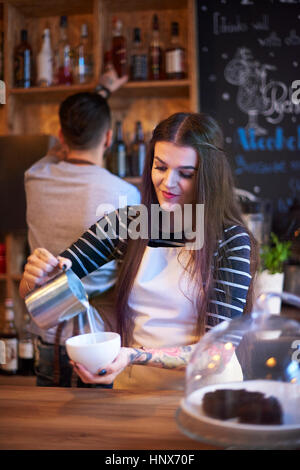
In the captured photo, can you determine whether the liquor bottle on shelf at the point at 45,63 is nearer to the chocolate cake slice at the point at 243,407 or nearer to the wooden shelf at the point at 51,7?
the wooden shelf at the point at 51,7

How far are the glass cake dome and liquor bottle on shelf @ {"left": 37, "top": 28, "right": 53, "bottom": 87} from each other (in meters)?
2.17

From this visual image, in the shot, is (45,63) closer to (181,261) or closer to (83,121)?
(83,121)

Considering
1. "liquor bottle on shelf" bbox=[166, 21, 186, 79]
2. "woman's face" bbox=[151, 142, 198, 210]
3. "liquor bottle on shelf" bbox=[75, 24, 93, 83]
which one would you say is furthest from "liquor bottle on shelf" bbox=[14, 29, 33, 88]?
"woman's face" bbox=[151, 142, 198, 210]

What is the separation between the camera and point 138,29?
2.78 m

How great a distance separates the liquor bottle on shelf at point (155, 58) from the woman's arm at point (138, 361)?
186 cm

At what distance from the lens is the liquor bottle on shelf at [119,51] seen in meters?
2.78

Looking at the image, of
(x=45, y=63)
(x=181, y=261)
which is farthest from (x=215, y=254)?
(x=45, y=63)

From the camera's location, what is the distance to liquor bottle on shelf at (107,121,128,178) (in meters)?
2.78

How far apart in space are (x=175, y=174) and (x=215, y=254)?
9.0 inches

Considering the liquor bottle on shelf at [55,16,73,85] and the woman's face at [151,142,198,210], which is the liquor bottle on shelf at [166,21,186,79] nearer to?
the liquor bottle on shelf at [55,16,73,85]

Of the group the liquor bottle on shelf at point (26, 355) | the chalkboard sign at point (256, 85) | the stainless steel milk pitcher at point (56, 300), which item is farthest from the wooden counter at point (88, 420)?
the chalkboard sign at point (256, 85)

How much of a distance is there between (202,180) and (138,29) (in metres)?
1.68
